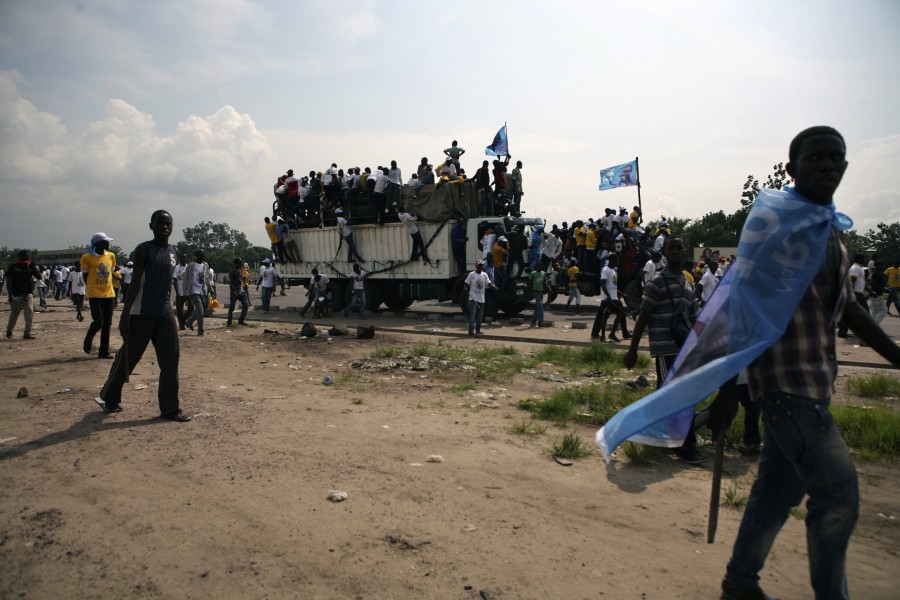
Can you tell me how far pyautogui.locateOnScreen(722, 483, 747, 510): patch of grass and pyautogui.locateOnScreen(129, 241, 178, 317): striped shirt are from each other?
4.72 meters

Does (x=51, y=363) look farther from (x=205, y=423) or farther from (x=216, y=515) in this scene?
(x=216, y=515)

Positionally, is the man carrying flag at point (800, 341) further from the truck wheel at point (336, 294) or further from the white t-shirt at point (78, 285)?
the white t-shirt at point (78, 285)

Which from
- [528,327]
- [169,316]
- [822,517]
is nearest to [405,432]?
[169,316]

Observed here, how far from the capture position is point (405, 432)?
5.09 m

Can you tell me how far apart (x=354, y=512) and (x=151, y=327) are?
3035 mm

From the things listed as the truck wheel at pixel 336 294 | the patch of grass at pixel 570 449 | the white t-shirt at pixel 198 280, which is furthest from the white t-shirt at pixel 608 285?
the truck wheel at pixel 336 294

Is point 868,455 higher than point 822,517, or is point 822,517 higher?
point 822,517

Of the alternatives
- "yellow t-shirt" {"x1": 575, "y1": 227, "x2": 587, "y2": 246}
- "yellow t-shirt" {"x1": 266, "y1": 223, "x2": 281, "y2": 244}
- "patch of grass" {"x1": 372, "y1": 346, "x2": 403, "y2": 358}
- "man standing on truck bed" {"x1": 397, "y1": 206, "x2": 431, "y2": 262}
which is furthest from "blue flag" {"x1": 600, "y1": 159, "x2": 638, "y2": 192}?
"patch of grass" {"x1": 372, "y1": 346, "x2": 403, "y2": 358}

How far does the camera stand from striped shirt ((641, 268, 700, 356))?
465 centimetres

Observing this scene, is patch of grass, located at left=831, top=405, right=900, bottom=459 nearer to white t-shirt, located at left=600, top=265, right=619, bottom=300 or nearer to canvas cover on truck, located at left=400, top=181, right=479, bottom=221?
white t-shirt, located at left=600, top=265, right=619, bottom=300

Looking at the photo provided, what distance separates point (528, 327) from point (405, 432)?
9.32 meters

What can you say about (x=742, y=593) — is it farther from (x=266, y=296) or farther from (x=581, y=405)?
(x=266, y=296)

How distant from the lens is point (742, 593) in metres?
2.52

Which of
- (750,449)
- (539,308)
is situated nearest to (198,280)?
(539,308)
